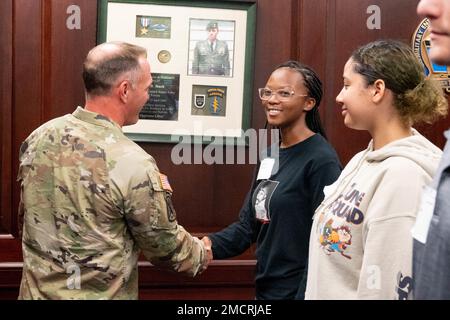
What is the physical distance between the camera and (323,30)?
10.2 feet

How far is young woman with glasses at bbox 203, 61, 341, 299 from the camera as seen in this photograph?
2.43 m

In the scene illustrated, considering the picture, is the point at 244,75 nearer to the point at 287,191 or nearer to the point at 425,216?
the point at 287,191

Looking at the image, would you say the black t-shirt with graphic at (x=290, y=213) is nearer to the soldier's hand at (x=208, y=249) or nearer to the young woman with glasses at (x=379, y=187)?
the soldier's hand at (x=208, y=249)

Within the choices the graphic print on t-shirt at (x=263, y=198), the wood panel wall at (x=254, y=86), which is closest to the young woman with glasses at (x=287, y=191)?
the graphic print on t-shirt at (x=263, y=198)

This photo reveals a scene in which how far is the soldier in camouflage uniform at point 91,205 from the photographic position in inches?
83.0

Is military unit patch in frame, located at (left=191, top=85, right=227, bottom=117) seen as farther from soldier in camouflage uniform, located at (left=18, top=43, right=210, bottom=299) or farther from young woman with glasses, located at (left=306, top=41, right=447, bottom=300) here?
young woman with glasses, located at (left=306, top=41, right=447, bottom=300)

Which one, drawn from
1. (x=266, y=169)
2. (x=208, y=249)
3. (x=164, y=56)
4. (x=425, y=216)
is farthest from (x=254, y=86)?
(x=425, y=216)

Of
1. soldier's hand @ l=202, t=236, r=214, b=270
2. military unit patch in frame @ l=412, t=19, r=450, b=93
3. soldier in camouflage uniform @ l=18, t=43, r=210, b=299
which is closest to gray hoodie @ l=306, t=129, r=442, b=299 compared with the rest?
soldier in camouflage uniform @ l=18, t=43, r=210, b=299

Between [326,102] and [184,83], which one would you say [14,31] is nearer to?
[184,83]

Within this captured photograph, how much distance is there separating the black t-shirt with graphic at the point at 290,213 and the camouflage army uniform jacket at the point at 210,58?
2.21 feet
